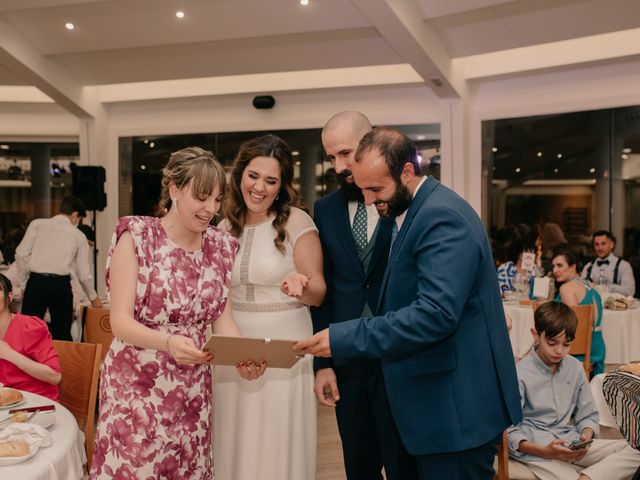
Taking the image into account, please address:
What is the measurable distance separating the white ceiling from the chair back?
3.99 m

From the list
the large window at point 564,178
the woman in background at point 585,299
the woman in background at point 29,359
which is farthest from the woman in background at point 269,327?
the large window at point 564,178

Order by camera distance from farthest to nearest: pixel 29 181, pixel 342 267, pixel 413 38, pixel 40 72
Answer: pixel 29 181
pixel 40 72
pixel 413 38
pixel 342 267

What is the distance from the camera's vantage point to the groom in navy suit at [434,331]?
192 centimetres

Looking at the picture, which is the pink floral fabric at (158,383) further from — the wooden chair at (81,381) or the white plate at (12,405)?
the wooden chair at (81,381)

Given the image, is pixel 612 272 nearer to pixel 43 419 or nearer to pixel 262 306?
pixel 262 306

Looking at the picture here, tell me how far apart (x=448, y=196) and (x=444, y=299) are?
1.07 feet

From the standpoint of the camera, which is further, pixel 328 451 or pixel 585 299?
pixel 585 299

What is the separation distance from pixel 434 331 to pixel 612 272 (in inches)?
261

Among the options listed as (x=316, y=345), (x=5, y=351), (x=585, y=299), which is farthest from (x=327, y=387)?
(x=585, y=299)

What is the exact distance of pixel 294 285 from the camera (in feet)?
8.05

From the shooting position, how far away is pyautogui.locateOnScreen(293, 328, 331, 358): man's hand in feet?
6.73

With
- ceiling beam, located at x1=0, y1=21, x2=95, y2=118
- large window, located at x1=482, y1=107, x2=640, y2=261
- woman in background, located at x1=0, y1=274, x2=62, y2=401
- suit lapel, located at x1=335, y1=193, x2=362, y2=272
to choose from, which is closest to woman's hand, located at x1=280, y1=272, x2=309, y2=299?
suit lapel, located at x1=335, y1=193, x2=362, y2=272

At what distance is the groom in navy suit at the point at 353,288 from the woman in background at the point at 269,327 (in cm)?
11

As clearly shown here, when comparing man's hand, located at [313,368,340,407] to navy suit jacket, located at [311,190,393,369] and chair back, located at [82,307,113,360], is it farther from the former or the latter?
chair back, located at [82,307,113,360]
